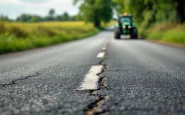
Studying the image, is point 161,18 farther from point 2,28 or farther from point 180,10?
point 2,28

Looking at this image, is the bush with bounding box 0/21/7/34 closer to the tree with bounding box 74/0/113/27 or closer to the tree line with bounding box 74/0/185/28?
the tree line with bounding box 74/0/185/28

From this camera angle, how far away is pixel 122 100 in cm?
188

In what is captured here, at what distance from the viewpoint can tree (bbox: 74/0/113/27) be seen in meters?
60.2

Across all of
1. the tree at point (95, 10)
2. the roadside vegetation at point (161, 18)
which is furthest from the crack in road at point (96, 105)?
the tree at point (95, 10)

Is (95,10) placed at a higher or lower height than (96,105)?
higher

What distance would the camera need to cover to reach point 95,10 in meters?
60.9

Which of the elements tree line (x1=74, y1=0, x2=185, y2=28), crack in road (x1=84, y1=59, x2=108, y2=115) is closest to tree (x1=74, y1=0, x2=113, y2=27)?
tree line (x1=74, y1=0, x2=185, y2=28)

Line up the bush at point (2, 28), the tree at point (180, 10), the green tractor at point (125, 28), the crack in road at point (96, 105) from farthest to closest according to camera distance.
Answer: the tree at point (180, 10)
the green tractor at point (125, 28)
the bush at point (2, 28)
the crack in road at point (96, 105)

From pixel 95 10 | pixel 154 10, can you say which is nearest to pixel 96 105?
pixel 154 10

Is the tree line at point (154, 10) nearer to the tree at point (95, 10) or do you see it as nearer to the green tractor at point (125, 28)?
the green tractor at point (125, 28)

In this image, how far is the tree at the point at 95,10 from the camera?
60.2 meters

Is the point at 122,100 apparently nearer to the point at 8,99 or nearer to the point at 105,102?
the point at 105,102

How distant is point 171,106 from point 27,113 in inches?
37.9

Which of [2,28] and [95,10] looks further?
[95,10]
